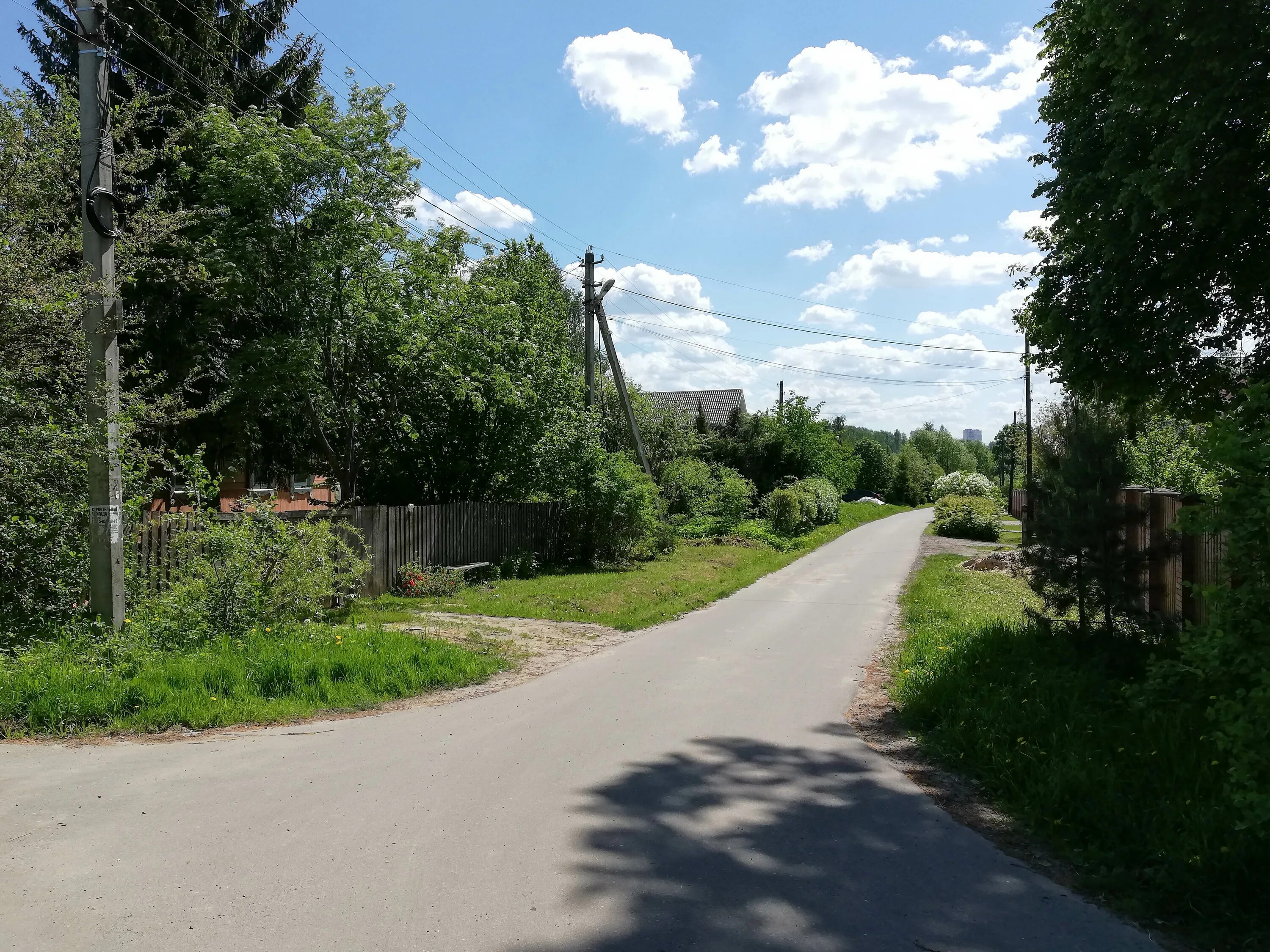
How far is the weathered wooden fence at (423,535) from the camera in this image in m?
9.84

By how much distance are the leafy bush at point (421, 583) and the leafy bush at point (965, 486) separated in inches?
1642

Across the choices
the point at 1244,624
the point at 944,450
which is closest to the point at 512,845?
the point at 1244,624

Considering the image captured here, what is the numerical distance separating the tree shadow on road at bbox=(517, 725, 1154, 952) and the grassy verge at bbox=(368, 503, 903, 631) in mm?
6974

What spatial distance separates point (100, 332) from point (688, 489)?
22.8m

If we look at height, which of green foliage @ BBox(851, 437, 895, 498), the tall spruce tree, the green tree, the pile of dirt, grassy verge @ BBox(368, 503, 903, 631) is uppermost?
the tall spruce tree

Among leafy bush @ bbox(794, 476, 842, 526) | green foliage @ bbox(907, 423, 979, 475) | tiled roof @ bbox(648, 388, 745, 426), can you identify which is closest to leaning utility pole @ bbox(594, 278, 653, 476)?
leafy bush @ bbox(794, 476, 842, 526)

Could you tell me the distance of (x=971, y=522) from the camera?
3406 centimetres

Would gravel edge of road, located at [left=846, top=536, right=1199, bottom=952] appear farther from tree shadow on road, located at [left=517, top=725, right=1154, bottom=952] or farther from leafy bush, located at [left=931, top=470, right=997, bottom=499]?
leafy bush, located at [left=931, top=470, right=997, bottom=499]

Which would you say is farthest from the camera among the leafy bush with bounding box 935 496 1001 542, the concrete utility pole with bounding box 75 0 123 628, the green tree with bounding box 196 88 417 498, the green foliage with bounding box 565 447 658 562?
the leafy bush with bounding box 935 496 1001 542

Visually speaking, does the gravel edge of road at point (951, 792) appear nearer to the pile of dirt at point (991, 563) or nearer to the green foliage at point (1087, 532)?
the green foliage at point (1087, 532)

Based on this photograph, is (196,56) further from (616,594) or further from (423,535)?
(616,594)

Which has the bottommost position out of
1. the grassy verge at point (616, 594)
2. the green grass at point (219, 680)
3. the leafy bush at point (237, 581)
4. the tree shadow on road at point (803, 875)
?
the grassy verge at point (616, 594)

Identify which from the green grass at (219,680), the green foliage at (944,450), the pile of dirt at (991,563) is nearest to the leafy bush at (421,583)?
the green grass at (219,680)

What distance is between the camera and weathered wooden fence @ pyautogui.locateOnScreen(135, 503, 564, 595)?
32.3 ft
